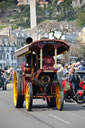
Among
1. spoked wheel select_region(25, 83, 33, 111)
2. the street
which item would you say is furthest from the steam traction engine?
the street

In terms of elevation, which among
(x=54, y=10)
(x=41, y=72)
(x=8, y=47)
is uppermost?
(x=54, y=10)

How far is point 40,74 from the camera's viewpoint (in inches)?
736

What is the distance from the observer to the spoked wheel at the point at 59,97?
18019 mm

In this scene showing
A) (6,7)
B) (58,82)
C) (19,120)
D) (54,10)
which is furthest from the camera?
(6,7)

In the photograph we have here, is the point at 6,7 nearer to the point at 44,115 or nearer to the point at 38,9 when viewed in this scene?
the point at 38,9

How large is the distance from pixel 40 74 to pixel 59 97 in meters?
1.05

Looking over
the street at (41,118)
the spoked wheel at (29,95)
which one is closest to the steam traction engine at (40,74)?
the spoked wheel at (29,95)

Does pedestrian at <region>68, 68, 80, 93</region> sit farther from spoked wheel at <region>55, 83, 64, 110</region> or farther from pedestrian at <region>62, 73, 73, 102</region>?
spoked wheel at <region>55, 83, 64, 110</region>

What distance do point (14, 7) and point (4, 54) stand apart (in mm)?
93777

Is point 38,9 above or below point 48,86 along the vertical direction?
above

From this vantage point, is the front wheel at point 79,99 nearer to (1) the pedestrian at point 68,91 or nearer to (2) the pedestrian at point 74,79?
(1) the pedestrian at point 68,91

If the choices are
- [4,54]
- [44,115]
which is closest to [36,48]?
[44,115]

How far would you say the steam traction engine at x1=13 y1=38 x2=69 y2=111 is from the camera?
18578mm

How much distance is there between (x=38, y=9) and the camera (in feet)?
578
